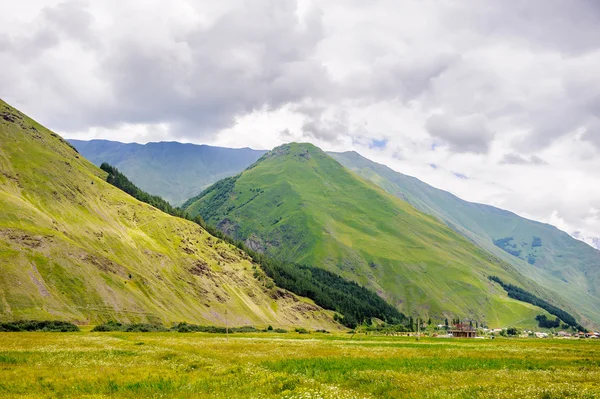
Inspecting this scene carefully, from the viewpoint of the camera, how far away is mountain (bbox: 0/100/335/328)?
351ft

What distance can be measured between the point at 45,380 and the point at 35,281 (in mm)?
100000

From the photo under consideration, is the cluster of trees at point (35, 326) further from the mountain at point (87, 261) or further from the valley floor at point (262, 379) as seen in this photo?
the valley floor at point (262, 379)

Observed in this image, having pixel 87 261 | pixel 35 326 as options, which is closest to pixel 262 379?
pixel 35 326

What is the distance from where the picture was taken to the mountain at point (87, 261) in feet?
351

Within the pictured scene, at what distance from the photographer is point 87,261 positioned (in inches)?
5002

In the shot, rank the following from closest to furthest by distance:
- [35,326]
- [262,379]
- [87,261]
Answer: [262,379] < [35,326] < [87,261]

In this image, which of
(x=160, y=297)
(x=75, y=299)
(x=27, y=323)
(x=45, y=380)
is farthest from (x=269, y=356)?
(x=160, y=297)

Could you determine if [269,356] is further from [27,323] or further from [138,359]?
[27,323]

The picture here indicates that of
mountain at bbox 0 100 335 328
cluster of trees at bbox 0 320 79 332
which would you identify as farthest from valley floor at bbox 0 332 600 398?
mountain at bbox 0 100 335 328

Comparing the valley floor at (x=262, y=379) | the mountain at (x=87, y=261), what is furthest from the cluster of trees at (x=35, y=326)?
the valley floor at (x=262, y=379)

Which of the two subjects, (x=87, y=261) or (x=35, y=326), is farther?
(x=87, y=261)

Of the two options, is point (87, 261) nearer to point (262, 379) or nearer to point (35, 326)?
point (35, 326)

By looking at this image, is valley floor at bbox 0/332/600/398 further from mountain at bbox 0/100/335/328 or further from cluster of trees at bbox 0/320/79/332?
mountain at bbox 0/100/335/328

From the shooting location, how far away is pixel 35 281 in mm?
105562
